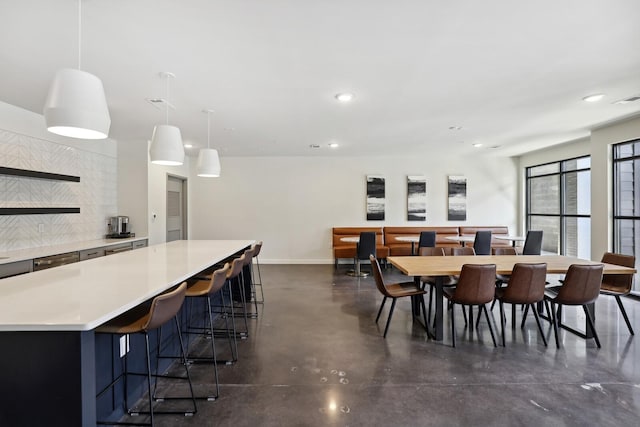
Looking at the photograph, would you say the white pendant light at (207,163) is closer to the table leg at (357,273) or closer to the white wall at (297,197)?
the table leg at (357,273)

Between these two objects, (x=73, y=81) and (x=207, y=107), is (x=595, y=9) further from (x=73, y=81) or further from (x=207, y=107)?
(x=207, y=107)

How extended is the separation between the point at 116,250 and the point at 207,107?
8.97 ft

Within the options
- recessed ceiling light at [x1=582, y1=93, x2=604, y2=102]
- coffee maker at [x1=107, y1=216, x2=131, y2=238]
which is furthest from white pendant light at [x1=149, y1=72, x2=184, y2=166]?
recessed ceiling light at [x1=582, y1=93, x2=604, y2=102]

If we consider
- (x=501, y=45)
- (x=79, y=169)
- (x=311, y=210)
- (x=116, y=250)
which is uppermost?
(x=501, y=45)

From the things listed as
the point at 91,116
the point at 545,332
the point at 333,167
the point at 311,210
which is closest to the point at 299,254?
the point at 311,210

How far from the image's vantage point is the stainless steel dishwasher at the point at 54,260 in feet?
11.7

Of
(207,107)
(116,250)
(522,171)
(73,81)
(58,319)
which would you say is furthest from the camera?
(522,171)

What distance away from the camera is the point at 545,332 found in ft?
11.7

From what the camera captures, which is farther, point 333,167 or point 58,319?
point 333,167

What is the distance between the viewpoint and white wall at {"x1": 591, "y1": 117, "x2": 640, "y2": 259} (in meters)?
5.05

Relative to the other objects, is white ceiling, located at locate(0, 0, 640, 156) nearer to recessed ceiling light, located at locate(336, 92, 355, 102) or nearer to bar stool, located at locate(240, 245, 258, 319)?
recessed ceiling light, located at locate(336, 92, 355, 102)

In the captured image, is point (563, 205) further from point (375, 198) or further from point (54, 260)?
point (54, 260)

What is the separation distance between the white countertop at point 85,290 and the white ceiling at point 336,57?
5.75ft

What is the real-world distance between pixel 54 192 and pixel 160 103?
7.10 feet
